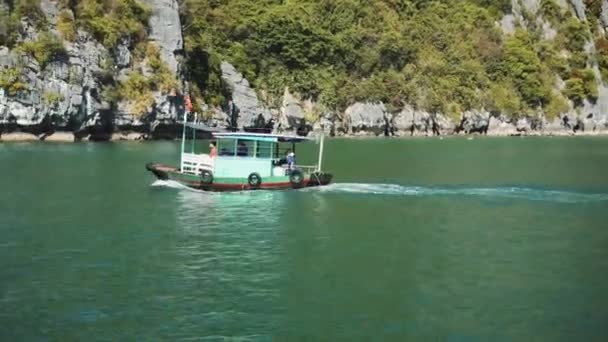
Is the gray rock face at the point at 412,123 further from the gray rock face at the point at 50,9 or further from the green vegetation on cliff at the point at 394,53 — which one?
the gray rock face at the point at 50,9

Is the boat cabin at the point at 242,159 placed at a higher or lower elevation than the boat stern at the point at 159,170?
higher

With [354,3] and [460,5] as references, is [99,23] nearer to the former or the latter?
[354,3]

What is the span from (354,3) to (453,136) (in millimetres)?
28666

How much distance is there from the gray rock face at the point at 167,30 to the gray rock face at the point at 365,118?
3215 cm

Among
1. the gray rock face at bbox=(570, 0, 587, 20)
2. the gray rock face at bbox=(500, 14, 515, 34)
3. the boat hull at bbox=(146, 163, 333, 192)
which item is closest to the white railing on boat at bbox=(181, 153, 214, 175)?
the boat hull at bbox=(146, 163, 333, 192)

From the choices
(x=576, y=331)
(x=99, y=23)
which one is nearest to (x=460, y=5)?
(x=99, y=23)

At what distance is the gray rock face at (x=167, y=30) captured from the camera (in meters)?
84.5

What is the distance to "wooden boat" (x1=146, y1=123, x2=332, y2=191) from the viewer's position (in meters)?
38.5

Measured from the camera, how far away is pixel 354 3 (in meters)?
120

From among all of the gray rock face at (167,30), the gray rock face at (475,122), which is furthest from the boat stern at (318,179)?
the gray rock face at (475,122)

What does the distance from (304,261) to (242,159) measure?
17033 mm

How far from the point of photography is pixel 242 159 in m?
38.9

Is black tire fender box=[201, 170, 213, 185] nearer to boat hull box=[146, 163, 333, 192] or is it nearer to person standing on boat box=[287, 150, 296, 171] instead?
boat hull box=[146, 163, 333, 192]

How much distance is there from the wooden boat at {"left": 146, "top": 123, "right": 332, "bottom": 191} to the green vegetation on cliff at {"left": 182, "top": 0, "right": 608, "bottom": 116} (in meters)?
53.3
